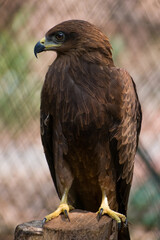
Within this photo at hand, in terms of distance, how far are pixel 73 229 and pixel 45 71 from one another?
1651mm

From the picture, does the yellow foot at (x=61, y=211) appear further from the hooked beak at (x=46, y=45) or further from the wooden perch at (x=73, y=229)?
the hooked beak at (x=46, y=45)

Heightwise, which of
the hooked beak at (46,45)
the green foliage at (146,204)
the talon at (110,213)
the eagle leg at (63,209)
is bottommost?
the green foliage at (146,204)

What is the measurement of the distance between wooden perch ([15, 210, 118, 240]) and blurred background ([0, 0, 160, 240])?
1323 mm

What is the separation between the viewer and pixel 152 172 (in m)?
4.09

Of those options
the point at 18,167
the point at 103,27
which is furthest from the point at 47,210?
the point at 103,27

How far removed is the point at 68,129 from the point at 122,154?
1.23 feet

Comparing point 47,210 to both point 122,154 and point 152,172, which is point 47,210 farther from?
point 122,154

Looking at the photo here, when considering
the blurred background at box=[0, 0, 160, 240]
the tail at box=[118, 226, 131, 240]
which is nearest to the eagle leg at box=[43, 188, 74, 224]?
the tail at box=[118, 226, 131, 240]

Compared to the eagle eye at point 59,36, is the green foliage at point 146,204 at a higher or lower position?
lower

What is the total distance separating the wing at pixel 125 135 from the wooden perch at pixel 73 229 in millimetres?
441

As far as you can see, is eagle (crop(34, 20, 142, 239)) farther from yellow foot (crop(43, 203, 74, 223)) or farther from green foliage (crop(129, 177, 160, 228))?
green foliage (crop(129, 177, 160, 228))

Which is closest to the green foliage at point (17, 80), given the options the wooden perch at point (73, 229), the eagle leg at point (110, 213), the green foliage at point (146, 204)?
the green foliage at point (146, 204)

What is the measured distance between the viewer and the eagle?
295 cm

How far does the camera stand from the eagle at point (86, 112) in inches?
116
